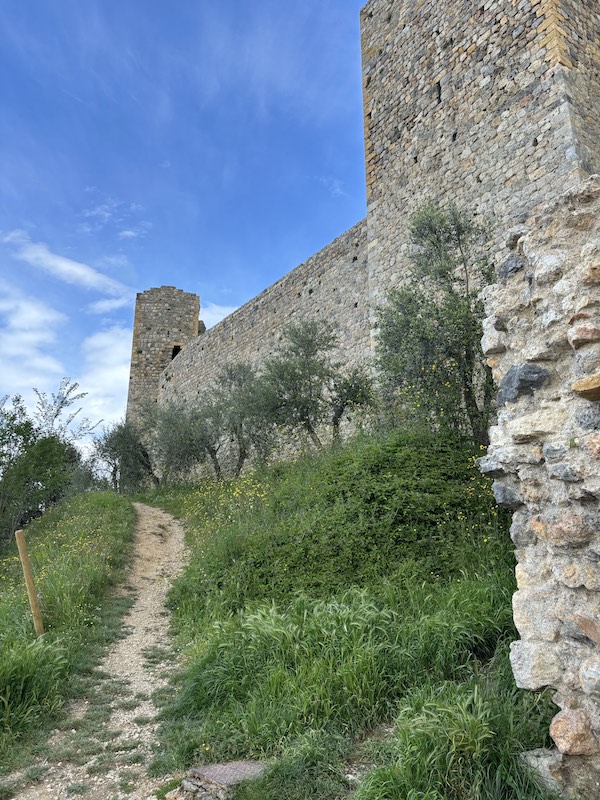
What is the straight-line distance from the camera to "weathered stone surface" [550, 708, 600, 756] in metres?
2.72

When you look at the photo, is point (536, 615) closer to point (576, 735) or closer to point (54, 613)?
point (576, 735)

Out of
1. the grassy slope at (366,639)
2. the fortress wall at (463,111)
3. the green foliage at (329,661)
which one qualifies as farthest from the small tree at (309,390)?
the green foliage at (329,661)

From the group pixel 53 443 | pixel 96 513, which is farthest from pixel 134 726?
pixel 53 443

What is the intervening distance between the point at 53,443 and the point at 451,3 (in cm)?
1470

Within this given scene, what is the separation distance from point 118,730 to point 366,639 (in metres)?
1.98

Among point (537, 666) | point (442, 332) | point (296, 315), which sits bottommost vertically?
point (537, 666)

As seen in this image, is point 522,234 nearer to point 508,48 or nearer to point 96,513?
point 508,48

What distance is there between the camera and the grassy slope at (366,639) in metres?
3.05

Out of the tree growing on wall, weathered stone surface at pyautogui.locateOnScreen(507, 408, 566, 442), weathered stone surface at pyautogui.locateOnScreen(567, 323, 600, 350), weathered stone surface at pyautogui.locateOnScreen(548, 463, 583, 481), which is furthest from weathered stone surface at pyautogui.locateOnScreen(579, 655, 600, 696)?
the tree growing on wall

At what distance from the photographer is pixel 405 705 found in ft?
11.7

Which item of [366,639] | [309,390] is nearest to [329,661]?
[366,639]

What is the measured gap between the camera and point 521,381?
3424 mm

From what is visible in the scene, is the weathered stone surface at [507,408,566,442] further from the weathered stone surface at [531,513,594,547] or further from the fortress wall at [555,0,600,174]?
the fortress wall at [555,0,600,174]

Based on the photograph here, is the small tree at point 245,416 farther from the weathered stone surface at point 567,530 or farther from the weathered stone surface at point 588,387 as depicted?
the weathered stone surface at point 588,387
